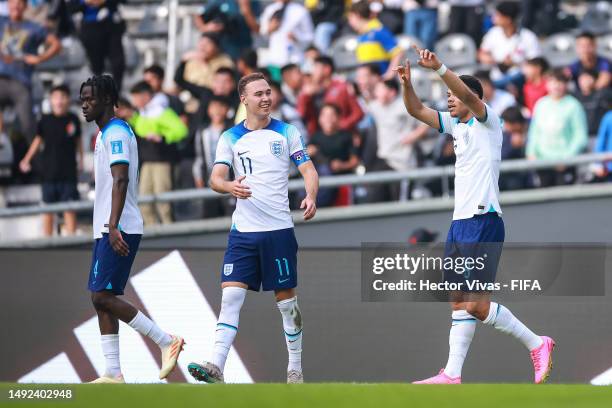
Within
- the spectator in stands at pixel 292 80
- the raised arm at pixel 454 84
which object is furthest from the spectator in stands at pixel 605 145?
the raised arm at pixel 454 84

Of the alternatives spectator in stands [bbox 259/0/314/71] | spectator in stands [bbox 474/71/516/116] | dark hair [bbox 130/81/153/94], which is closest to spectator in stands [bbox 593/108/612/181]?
spectator in stands [bbox 474/71/516/116]

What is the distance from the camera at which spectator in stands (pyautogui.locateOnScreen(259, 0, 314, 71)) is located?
15.6 meters

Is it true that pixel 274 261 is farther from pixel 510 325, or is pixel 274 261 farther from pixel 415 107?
pixel 510 325

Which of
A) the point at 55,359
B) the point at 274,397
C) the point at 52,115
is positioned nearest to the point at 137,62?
the point at 52,115

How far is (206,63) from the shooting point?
1495 centimetres

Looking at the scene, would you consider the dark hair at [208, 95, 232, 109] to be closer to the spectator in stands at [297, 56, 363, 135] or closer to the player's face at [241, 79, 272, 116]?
the spectator in stands at [297, 56, 363, 135]

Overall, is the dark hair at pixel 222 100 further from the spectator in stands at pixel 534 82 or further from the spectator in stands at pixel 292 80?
the spectator in stands at pixel 534 82

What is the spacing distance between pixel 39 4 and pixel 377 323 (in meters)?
8.66

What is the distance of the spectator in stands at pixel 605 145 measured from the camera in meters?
13.2

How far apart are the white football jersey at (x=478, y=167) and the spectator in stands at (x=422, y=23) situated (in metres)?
7.09

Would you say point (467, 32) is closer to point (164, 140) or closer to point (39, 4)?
point (164, 140)

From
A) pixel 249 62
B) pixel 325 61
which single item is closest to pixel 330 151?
pixel 325 61

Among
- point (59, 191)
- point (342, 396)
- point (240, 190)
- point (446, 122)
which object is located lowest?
point (342, 396)

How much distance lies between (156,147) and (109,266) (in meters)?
4.84
